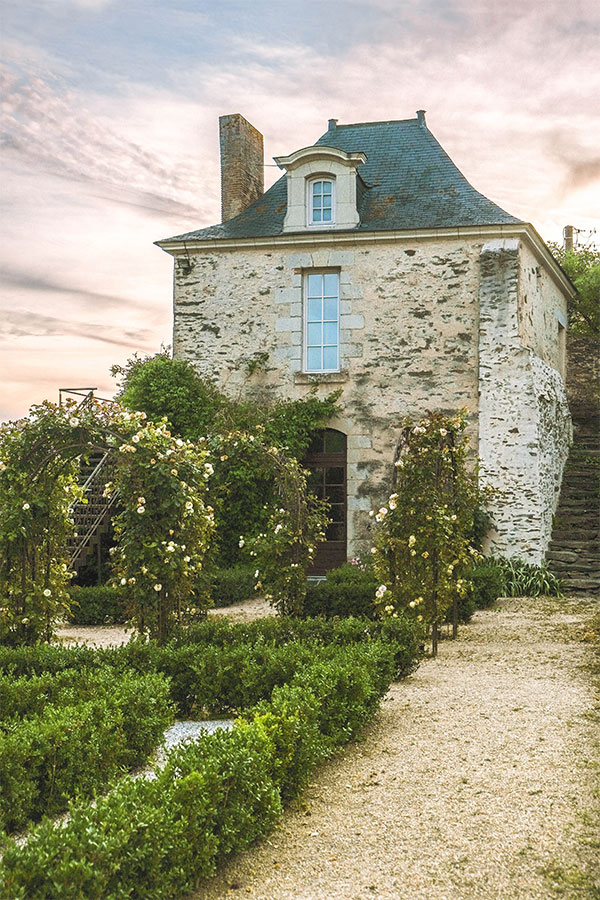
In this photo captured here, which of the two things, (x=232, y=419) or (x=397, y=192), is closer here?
(x=232, y=419)

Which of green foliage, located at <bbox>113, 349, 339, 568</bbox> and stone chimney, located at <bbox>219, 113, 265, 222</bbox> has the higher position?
stone chimney, located at <bbox>219, 113, 265, 222</bbox>

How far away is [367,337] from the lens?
13.1 metres

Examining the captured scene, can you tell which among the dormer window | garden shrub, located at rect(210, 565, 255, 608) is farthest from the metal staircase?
the dormer window

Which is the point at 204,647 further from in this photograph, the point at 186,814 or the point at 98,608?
the point at 98,608

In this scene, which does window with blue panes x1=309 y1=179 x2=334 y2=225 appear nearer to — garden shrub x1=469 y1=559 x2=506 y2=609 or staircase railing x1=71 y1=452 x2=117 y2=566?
staircase railing x1=71 y1=452 x2=117 y2=566

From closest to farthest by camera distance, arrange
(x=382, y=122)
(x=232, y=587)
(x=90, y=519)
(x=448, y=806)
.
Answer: (x=448, y=806), (x=232, y=587), (x=90, y=519), (x=382, y=122)

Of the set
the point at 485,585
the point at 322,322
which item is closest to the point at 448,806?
the point at 485,585

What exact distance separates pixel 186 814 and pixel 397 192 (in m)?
11.8

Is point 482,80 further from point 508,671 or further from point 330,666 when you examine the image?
point 508,671

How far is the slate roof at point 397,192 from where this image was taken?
13.1m

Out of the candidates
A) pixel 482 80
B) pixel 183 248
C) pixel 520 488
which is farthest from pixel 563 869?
pixel 183 248

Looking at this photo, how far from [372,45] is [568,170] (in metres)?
2.80

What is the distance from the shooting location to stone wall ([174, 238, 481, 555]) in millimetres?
12828

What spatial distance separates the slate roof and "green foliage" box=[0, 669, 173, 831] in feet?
31.1
